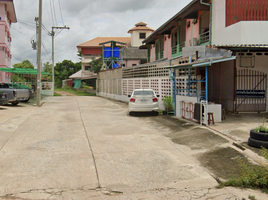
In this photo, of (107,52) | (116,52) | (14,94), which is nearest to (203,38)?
(14,94)

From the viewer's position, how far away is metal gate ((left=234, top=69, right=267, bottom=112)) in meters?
14.5

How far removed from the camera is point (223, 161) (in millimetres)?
7289

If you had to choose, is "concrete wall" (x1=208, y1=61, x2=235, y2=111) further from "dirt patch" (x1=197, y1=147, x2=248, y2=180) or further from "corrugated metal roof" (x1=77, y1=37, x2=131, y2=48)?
"corrugated metal roof" (x1=77, y1=37, x2=131, y2=48)

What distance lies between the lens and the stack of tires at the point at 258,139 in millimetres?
7793

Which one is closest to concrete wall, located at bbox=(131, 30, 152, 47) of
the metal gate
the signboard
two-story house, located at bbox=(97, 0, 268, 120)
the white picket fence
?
the white picket fence

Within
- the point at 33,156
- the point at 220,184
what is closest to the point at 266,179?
the point at 220,184

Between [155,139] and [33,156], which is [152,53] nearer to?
[155,139]

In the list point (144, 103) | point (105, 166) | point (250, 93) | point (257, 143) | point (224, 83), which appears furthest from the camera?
point (144, 103)

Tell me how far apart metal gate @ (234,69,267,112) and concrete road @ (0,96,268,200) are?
4424 mm

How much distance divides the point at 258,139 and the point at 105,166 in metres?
4.26

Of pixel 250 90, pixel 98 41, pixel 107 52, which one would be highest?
pixel 98 41

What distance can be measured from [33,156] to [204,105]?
712 cm

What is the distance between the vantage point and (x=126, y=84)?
89.0 ft

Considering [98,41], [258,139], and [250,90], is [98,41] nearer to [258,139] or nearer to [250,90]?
[250,90]
